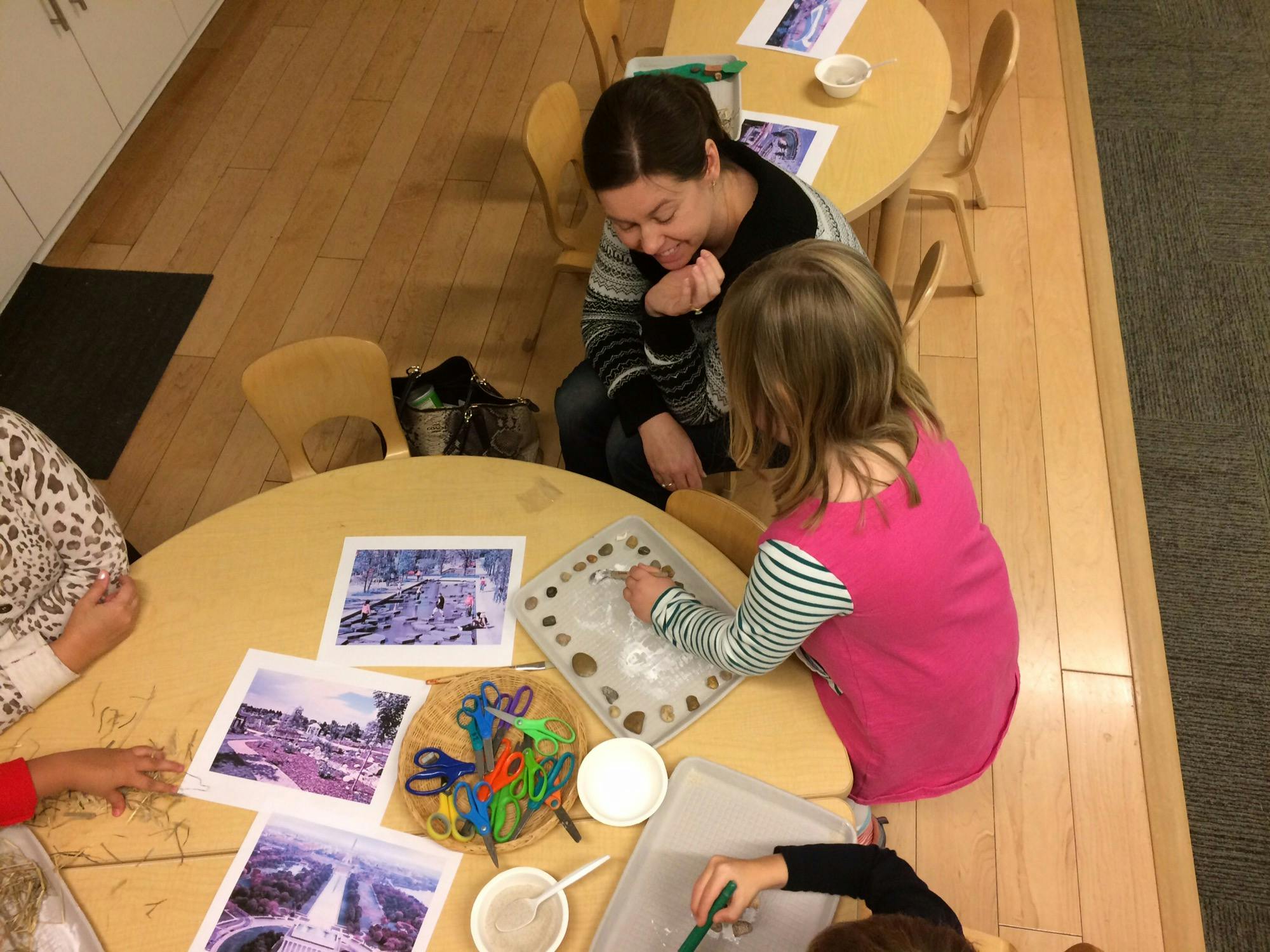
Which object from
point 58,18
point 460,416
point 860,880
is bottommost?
point 460,416

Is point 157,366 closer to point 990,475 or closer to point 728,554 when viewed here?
point 728,554

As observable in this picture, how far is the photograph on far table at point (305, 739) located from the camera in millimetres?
1211

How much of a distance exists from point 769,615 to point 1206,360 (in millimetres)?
2003

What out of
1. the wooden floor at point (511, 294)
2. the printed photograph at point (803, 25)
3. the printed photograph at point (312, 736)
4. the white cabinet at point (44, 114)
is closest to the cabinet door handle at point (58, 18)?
the white cabinet at point (44, 114)

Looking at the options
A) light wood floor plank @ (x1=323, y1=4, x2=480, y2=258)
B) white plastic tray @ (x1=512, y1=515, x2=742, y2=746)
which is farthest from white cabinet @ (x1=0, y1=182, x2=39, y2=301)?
white plastic tray @ (x1=512, y1=515, x2=742, y2=746)

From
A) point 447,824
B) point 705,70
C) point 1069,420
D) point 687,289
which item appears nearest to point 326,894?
point 447,824

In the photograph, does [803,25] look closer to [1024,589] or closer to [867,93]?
[867,93]

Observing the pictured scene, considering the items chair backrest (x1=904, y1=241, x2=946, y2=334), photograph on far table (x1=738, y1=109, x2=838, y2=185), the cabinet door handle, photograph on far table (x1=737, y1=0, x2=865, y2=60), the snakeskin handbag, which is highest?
the cabinet door handle

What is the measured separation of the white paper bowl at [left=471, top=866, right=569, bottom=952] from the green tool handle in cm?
14

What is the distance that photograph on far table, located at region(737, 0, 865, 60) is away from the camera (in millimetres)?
2180

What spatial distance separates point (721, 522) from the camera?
1.45 meters

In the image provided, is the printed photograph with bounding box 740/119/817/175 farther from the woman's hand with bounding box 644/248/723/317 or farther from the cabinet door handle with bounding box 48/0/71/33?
the cabinet door handle with bounding box 48/0/71/33

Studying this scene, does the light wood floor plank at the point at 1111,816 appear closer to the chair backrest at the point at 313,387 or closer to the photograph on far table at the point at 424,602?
the photograph on far table at the point at 424,602

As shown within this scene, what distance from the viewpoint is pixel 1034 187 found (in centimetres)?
291
